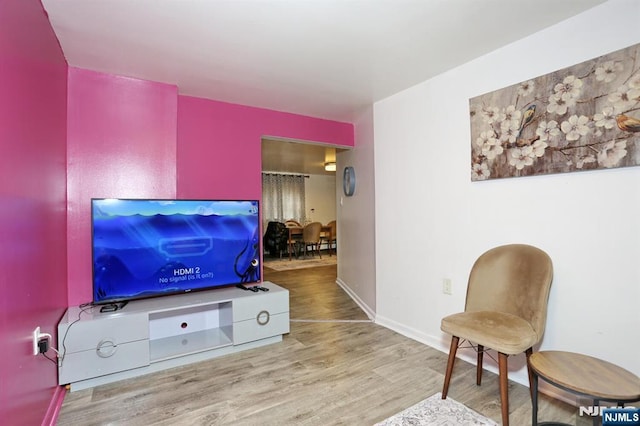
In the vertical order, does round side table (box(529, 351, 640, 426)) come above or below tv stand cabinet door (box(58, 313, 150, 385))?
above

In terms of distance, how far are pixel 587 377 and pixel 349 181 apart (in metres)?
3.07

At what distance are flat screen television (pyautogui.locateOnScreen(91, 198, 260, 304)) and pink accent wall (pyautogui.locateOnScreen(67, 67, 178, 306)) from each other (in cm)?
26

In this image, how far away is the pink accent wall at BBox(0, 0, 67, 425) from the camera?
1.17 meters

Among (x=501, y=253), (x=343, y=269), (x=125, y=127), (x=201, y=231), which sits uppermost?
(x=125, y=127)

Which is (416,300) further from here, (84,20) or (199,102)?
(84,20)

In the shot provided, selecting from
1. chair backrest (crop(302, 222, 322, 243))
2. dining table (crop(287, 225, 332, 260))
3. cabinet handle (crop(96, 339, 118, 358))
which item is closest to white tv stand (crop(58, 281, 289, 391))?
cabinet handle (crop(96, 339, 118, 358))

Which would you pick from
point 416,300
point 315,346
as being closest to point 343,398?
point 315,346

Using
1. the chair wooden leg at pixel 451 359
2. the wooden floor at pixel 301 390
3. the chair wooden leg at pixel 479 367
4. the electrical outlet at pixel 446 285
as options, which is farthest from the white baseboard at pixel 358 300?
the chair wooden leg at pixel 451 359

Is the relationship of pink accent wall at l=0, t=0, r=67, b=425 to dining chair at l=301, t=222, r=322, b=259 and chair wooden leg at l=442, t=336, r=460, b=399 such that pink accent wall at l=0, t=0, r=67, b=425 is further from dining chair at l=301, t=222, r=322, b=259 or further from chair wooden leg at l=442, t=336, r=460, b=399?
dining chair at l=301, t=222, r=322, b=259

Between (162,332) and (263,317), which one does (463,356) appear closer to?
(263,317)

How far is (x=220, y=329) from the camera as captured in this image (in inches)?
110

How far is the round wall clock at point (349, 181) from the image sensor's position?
3979 mm

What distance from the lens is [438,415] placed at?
5.67ft

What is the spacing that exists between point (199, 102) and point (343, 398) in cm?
270
